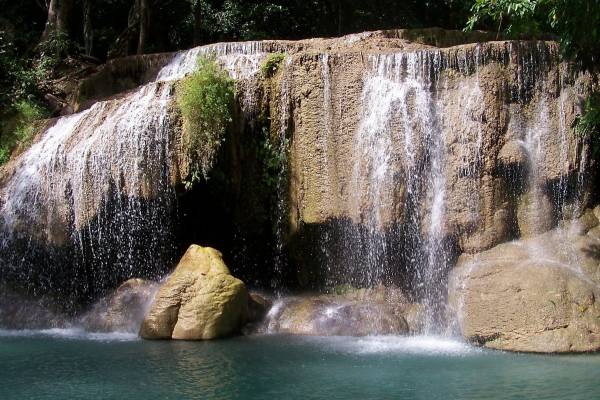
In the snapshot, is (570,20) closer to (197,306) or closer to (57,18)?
(197,306)

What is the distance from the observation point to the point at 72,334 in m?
11.3

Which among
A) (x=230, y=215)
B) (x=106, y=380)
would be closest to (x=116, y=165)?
(x=230, y=215)

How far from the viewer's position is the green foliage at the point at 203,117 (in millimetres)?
11742

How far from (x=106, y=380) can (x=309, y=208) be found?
4.67m

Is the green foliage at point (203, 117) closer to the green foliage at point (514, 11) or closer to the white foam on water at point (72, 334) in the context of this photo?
the white foam on water at point (72, 334)

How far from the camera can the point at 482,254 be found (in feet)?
35.7

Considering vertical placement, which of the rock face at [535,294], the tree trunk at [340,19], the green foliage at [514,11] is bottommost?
the rock face at [535,294]

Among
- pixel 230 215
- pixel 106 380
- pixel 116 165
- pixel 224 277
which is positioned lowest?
pixel 106 380

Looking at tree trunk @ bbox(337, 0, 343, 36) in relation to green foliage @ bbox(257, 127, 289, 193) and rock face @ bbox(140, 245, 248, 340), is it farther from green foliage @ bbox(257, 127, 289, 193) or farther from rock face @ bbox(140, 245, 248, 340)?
rock face @ bbox(140, 245, 248, 340)

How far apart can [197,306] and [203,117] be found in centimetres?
302

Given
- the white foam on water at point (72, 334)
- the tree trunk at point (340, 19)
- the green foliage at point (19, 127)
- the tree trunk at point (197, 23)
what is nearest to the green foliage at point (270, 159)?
the white foam on water at point (72, 334)

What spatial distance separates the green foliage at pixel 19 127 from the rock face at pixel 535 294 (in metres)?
8.33

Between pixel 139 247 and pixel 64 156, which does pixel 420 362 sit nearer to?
pixel 139 247

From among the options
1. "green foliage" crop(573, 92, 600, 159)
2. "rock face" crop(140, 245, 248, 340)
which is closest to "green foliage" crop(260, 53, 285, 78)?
"rock face" crop(140, 245, 248, 340)
